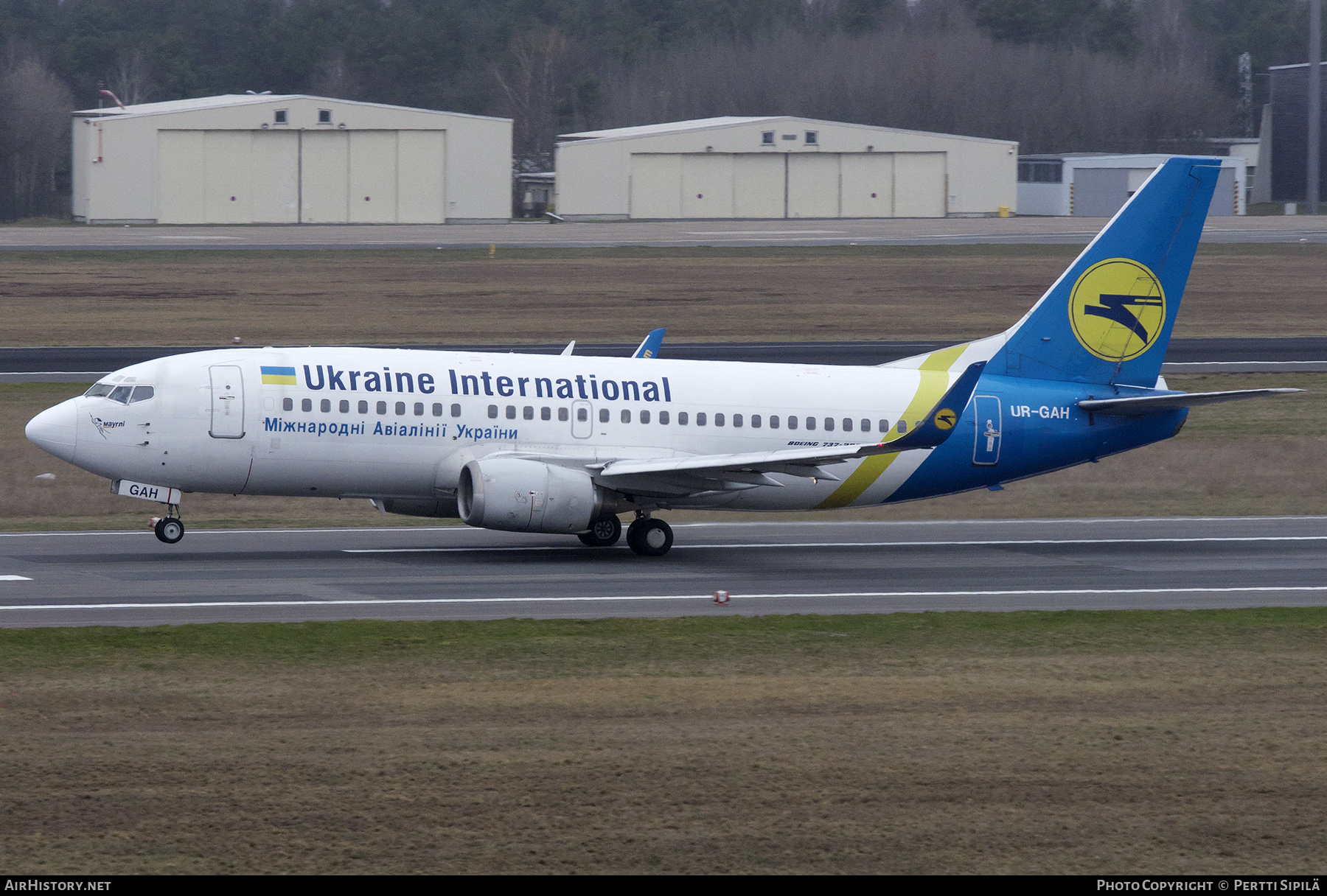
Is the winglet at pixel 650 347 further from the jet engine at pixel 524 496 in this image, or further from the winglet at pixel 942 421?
the winglet at pixel 942 421

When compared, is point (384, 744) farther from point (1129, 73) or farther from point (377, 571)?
point (1129, 73)

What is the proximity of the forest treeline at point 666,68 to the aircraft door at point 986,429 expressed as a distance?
11845 centimetres

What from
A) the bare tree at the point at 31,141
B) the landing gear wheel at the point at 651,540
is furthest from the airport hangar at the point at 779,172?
the landing gear wheel at the point at 651,540

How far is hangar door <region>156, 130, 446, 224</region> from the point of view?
10450cm

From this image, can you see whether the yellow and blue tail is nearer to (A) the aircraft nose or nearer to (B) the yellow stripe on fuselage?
(B) the yellow stripe on fuselage

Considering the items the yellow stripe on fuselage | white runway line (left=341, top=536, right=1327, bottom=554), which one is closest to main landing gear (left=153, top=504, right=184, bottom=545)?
white runway line (left=341, top=536, right=1327, bottom=554)

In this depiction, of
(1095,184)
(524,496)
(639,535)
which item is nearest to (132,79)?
(1095,184)

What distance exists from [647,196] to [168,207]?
107 ft

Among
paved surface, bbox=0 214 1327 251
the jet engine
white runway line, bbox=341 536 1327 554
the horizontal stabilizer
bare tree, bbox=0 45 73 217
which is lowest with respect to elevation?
white runway line, bbox=341 536 1327 554

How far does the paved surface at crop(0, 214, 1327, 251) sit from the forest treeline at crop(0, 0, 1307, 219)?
4270 cm

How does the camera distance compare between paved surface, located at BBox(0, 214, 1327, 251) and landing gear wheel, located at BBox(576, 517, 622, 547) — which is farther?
paved surface, located at BBox(0, 214, 1327, 251)

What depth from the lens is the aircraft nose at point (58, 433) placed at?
2752 cm

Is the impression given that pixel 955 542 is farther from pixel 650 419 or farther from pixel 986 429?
pixel 650 419

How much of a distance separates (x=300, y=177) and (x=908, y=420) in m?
84.2
